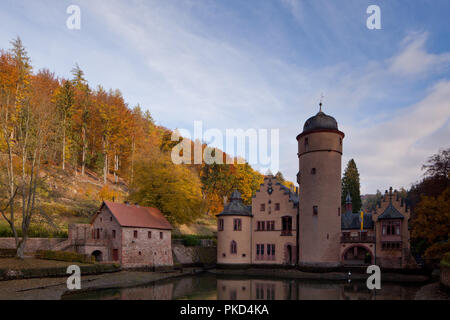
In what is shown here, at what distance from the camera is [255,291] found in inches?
1115

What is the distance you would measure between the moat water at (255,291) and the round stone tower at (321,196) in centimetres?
536

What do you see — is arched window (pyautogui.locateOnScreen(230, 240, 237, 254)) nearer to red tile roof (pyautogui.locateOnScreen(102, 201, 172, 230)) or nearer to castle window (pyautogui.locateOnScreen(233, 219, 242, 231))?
castle window (pyautogui.locateOnScreen(233, 219, 242, 231))

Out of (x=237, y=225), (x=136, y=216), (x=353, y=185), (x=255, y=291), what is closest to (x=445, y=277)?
(x=255, y=291)

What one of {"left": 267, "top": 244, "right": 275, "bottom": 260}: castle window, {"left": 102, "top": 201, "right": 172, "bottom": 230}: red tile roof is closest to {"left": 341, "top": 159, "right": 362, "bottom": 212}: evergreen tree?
{"left": 267, "top": 244, "right": 275, "bottom": 260}: castle window

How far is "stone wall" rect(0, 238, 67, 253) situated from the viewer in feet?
106

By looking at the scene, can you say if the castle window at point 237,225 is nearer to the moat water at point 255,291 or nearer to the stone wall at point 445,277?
the moat water at point 255,291

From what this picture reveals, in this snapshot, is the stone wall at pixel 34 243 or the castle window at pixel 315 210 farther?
the castle window at pixel 315 210

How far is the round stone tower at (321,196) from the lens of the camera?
1513 inches

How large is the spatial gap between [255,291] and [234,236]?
1554cm

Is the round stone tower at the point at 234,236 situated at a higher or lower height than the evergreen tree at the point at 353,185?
lower

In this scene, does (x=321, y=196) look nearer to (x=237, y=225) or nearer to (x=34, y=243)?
(x=237, y=225)

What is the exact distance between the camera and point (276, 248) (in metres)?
42.8

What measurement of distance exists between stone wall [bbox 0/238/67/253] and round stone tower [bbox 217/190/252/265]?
1819 cm

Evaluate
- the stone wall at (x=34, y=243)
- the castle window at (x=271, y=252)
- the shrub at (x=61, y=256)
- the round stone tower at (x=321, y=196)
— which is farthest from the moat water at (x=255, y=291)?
the stone wall at (x=34, y=243)
